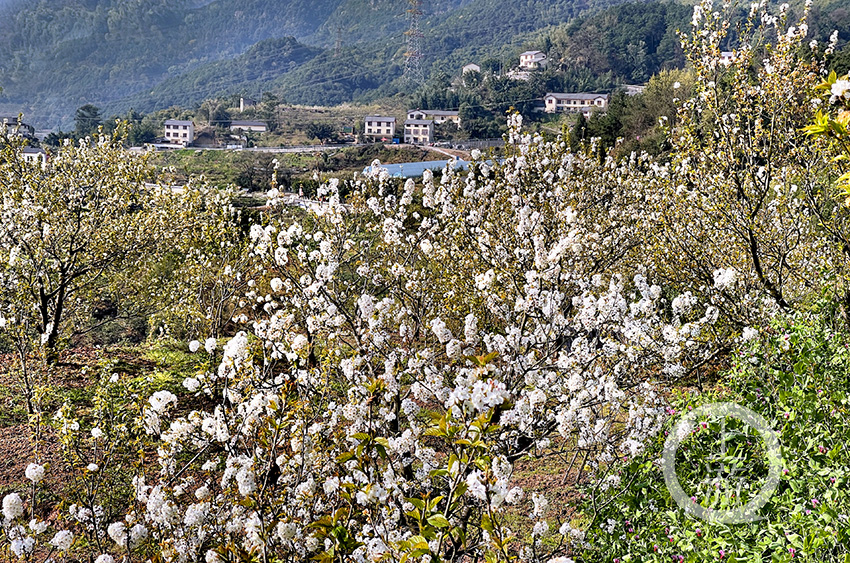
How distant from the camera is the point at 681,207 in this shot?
Result: 8.34 m

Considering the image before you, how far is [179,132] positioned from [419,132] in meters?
35.0

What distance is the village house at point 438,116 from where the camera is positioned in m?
96.6

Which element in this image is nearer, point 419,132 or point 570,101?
point 419,132

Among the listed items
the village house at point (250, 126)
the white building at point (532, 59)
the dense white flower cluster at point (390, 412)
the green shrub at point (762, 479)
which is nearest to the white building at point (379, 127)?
A: the village house at point (250, 126)

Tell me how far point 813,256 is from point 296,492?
7.63 meters

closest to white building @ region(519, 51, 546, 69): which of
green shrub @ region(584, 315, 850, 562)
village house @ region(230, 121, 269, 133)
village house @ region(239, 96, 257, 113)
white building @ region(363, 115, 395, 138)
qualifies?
white building @ region(363, 115, 395, 138)

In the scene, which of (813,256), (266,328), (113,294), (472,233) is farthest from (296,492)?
(113,294)

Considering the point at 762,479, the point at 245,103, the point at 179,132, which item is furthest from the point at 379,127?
the point at 762,479

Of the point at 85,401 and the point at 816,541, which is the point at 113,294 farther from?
the point at 816,541

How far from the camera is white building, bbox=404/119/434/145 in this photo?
9056 centimetres

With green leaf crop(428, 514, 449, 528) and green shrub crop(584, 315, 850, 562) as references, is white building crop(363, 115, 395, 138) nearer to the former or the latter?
green shrub crop(584, 315, 850, 562)

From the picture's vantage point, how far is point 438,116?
9869 cm

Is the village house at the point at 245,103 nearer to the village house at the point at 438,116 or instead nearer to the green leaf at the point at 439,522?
the village house at the point at 438,116

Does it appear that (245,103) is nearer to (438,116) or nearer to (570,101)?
(438,116)
